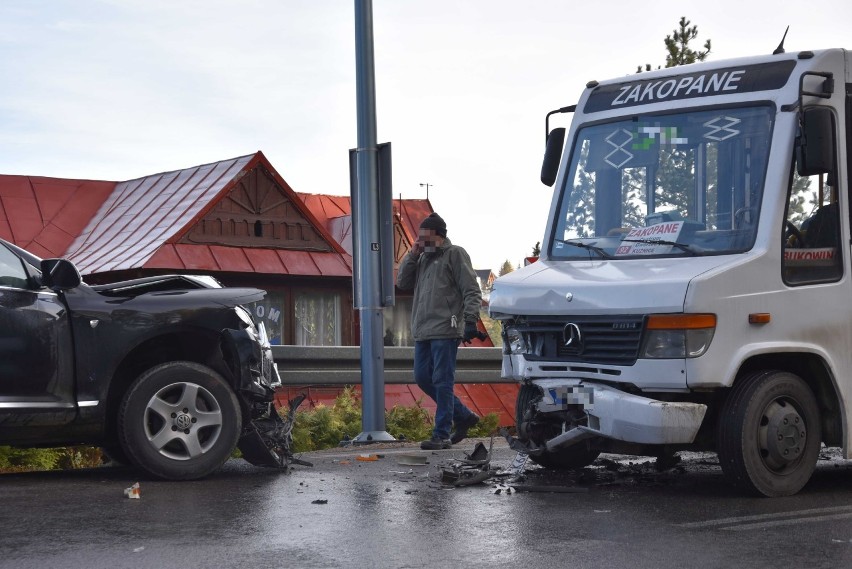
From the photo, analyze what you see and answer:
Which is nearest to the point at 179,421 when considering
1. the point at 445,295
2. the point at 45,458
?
the point at 45,458

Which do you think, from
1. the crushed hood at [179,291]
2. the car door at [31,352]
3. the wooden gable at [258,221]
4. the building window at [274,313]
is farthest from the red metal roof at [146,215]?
the car door at [31,352]

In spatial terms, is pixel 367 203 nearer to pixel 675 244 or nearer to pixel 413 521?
pixel 675 244

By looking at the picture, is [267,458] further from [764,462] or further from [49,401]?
[764,462]

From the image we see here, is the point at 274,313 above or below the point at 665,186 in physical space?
above

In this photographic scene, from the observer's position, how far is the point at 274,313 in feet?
95.3

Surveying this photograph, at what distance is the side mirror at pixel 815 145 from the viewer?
8.16m

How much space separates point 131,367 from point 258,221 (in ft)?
68.5

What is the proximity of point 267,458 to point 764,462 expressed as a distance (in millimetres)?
3616

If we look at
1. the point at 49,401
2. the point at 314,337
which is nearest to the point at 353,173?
the point at 49,401

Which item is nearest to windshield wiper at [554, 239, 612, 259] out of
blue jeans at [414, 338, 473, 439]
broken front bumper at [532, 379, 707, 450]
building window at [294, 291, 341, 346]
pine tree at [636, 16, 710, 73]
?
broken front bumper at [532, 379, 707, 450]

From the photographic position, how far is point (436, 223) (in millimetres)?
11945

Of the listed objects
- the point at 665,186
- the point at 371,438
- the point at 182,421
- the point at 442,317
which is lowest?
the point at 371,438

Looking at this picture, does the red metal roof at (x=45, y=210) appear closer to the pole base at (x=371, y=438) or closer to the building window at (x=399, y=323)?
the building window at (x=399, y=323)

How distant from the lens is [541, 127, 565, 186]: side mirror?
9.80 meters
